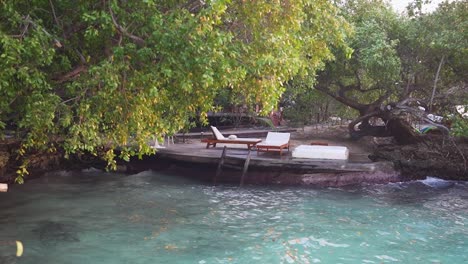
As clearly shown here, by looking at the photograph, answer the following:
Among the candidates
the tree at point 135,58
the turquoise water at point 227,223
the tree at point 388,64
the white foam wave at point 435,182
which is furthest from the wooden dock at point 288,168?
the tree at point 135,58

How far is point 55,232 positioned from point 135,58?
5395 millimetres

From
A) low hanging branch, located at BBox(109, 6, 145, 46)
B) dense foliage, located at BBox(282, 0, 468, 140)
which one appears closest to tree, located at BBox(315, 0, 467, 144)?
dense foliage, located at BBox(282, 0, 468, 140)

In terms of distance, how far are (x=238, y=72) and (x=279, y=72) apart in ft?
3.02

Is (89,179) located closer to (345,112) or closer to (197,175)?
(197,175)

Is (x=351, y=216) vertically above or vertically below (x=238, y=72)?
below

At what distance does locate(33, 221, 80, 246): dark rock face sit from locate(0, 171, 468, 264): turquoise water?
0.08 ft

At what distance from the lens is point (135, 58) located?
26.0ft

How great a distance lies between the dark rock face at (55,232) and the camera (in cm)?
1046

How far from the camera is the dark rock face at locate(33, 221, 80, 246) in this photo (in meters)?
10.5

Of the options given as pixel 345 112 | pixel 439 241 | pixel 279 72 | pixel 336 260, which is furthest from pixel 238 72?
pixel 345 112

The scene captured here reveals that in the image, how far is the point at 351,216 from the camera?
13.1 metres

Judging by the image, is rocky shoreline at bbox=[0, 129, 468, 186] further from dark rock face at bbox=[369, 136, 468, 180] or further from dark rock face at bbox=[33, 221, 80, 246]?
dark rock face at bbox=[33, 221, 80, 246]

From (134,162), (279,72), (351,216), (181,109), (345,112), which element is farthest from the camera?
(345,112)

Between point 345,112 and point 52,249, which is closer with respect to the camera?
point 52,249
